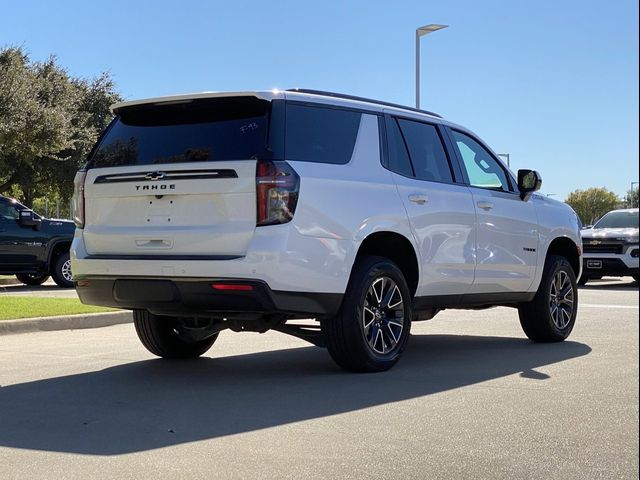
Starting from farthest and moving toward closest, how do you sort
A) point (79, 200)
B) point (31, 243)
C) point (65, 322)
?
point (31, 243) → point (65, 322) → point (79, 200)

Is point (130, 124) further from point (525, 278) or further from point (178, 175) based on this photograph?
point (525, 278)

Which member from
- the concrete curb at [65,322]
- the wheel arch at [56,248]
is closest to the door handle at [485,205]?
the concrete curb at [65,322]

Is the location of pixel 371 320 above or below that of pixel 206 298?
below

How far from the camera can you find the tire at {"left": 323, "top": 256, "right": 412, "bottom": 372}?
6.87 metres

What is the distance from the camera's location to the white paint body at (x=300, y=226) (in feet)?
21.1

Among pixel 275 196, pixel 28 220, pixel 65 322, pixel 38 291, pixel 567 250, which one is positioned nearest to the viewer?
pixel 275 196

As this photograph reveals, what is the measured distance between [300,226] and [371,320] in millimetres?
1136

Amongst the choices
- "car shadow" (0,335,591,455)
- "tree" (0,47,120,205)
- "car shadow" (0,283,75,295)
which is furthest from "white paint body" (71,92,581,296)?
"tree" (0,47,120,205)

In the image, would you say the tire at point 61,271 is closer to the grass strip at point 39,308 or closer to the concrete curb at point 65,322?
the grass strip at point 39,308

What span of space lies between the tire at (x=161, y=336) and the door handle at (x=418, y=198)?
2292mm

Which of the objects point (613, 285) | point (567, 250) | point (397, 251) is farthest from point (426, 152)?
point (613, 285)

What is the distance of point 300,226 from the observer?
6461 millimetres

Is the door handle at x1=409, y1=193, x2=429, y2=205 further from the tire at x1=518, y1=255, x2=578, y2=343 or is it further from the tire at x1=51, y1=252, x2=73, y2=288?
the tire at x1=51, y1=252, x2=73, y2=288

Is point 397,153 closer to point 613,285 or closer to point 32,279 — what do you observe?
point 613,285
